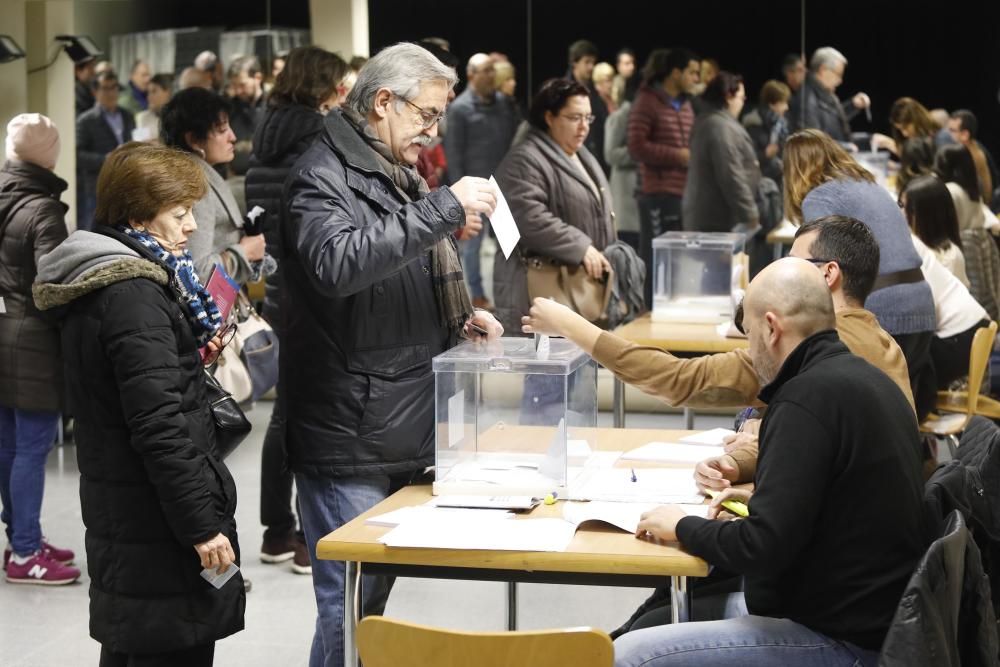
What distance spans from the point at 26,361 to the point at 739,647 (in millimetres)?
3254

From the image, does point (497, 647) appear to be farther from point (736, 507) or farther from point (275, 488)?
point (275, 488)

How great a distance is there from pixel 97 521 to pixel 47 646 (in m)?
1.67

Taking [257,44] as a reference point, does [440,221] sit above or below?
below

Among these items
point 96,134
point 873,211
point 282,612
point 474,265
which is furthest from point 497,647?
point 96,134

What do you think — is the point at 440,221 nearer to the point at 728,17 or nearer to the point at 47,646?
the point at 47,646

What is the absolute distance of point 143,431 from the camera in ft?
8.92

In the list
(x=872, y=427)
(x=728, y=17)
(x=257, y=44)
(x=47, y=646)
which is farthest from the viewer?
(x=257, y=44)

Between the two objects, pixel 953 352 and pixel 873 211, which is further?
pixel 953 352

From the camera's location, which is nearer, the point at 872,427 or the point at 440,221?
the point at 872,427

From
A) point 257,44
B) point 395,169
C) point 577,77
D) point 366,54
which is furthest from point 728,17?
point 395,169

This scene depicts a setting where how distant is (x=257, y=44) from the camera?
786cm

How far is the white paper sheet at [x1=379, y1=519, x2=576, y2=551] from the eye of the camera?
2574 millimetres

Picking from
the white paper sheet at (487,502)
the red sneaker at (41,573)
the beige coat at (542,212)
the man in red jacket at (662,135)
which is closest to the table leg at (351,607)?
the white paper sheet at (487,502)

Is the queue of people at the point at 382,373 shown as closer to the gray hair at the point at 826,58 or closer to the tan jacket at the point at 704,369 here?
the tan jacket at the point at 704,369
